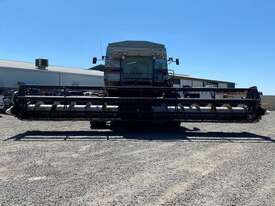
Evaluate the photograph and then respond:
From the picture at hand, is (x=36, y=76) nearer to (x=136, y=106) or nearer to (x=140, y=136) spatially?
(x=136, y=106)

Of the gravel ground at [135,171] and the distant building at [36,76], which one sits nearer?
the gravel ground at [135,171]

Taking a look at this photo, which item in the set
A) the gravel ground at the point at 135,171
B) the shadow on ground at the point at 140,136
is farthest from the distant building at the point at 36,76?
the gravel ground at the point at 135,171

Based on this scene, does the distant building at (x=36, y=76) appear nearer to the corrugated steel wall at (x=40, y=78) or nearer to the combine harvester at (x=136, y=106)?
the corrugated steel wall at (x=40, y=78)

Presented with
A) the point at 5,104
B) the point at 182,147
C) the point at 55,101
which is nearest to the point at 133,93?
the point at 55,101

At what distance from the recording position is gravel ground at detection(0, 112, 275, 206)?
6441 mm

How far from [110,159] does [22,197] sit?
3.40 m

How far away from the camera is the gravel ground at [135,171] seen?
6441mm

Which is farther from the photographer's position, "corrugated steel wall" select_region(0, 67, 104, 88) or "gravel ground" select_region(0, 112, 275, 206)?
"corrugated steel wall" select_region(0, 67, 104, 88)

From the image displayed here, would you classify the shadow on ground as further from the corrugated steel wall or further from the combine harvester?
the corrugated steel wall

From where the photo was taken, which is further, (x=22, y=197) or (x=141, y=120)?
(x=141, y=120)

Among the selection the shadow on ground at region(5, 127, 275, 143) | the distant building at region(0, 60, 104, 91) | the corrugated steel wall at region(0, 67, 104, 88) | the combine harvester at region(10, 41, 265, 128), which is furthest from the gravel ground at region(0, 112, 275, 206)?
the corrugated steel wall at region(0, 67, 104, 88)

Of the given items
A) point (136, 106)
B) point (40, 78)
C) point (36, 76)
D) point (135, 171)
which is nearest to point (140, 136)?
point (136, 106)

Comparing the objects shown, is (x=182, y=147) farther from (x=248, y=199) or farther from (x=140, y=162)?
(x=248, y=199)

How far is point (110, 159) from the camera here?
31.6 feet
